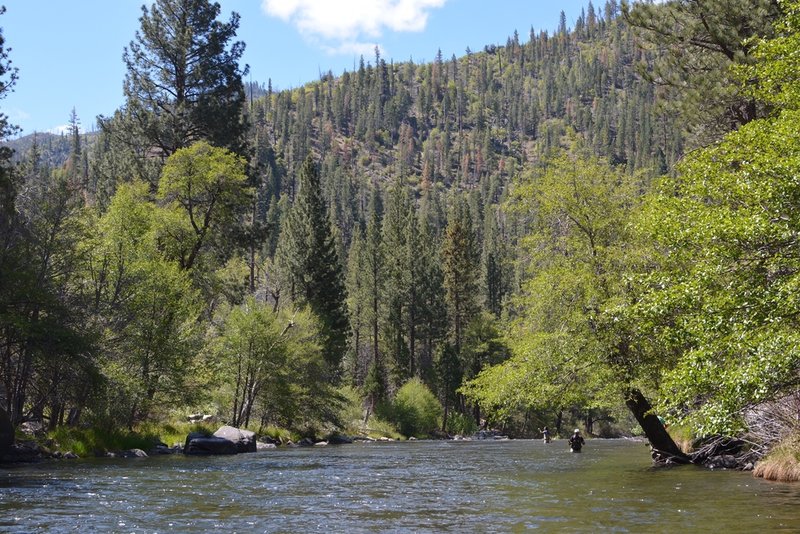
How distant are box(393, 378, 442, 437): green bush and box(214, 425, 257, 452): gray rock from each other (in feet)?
105

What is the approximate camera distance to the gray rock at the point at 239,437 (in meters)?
33.4

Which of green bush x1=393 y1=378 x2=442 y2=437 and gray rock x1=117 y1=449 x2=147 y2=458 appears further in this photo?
green bush x1=393 y1=378 x2=442 y2=437

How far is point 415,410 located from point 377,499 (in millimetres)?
50897

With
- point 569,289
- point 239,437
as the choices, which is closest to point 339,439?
point 239,437

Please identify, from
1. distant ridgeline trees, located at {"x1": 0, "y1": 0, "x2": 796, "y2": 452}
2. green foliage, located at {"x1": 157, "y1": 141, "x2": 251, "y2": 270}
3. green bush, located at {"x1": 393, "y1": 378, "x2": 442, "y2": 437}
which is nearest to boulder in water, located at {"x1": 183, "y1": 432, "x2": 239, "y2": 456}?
distant ridgeline trees, located at {"x1": 0, "y1": 0, "x2": 796, "y2": 452}

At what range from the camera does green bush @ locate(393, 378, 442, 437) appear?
66312mm

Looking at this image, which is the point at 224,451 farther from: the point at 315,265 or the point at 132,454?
the point at 315,265

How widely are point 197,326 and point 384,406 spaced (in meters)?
36.1

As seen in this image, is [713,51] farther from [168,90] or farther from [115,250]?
[168,90]

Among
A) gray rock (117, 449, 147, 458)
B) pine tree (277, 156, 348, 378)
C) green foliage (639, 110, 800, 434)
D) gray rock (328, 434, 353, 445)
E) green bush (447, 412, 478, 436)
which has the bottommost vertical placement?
green bush (447, 412, 478, 436)

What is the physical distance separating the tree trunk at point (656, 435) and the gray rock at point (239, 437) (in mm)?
17718

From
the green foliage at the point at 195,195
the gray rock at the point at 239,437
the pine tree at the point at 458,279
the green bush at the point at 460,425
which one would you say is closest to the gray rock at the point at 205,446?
the gray rock at the point at 239,437

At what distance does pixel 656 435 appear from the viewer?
84.6ft

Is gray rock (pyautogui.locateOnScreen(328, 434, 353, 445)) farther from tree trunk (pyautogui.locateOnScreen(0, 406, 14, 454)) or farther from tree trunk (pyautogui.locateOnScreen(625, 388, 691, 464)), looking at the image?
tree trunk (pyautogui.locateOnScreen(0, 406, 14, 454))
